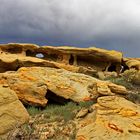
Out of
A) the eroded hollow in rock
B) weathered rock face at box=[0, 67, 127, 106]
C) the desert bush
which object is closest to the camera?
the desert bush

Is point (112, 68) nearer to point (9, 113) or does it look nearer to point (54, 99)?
point (54, 99)

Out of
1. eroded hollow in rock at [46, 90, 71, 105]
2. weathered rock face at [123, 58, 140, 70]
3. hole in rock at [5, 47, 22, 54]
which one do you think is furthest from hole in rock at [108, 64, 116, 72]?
eroded hollow in rock at [46, 90, 71, 105]

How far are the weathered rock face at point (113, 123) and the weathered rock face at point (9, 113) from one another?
2871mm

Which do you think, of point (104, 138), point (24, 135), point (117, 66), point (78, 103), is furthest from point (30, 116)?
point (117, 66)

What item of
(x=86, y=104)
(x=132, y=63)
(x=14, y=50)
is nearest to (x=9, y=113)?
(x=86, y=104)

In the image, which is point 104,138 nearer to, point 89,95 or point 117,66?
point 89,95

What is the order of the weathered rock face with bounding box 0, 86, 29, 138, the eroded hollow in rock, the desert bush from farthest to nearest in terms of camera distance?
the eroded hollow in rock, the desert bush, the weathered rock face with bounding box 0, 86, 29, 138

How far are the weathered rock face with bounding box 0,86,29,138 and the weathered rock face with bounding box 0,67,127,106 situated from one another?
10.9 feet

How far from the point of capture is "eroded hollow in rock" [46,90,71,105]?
2121cm

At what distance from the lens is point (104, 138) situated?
13195 mm

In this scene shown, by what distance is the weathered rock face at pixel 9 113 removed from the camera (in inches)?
612

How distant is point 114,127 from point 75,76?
9.93m

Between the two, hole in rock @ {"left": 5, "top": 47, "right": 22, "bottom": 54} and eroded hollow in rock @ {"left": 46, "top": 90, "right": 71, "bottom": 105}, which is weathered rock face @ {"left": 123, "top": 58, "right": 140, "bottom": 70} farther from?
eroded hollow in rock @ {"left": 46, "top": 90, "right": 71, "bottom": 105}

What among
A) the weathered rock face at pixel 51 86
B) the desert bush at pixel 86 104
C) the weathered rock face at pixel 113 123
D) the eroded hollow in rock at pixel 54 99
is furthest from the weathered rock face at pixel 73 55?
the weathered rock face at pixel 113 123
